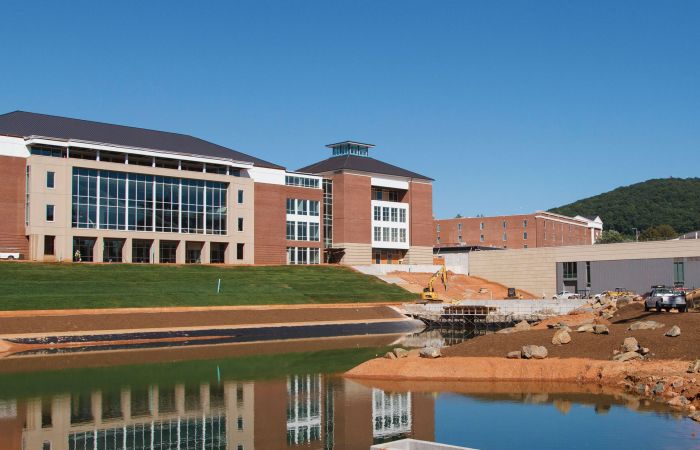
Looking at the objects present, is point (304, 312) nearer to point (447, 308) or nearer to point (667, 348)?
point (447, 308)

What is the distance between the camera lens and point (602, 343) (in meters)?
40.1

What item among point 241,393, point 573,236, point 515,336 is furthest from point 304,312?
point 573,236

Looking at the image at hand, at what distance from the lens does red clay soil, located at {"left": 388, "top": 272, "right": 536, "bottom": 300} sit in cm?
9938

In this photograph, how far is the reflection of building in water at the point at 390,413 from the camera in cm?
2703

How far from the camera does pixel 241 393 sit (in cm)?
3525

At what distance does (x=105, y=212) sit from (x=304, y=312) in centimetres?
2709

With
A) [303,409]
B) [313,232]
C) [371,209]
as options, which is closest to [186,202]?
[313,232]

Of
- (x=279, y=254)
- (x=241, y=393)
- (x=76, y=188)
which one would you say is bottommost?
(x=241, y=393)

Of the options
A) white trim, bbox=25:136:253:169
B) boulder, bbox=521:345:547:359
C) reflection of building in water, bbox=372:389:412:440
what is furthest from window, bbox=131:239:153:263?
boulder, bbox=521:345:547:359

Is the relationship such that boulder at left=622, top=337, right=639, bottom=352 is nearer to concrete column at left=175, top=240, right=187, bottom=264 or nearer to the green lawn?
the green lawn

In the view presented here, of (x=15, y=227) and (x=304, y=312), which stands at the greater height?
(x=15, y=227)

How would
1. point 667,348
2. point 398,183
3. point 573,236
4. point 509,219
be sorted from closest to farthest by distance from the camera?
point 667,348 < point 398,183 < point 509,219 < point 573,236

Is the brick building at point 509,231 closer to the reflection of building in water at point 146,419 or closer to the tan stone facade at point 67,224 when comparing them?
the tan stone facade at point 67,224

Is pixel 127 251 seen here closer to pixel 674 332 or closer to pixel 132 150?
pixel 132 150
